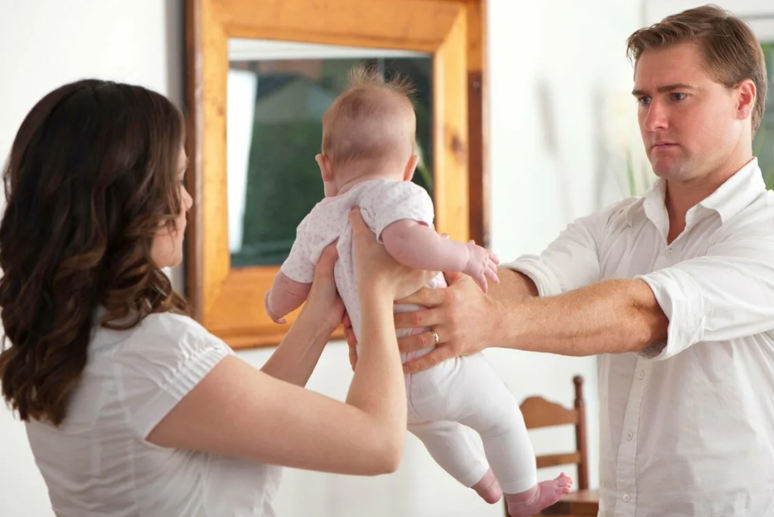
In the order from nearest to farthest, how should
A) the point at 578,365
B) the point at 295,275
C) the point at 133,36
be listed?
the point at 295,275, the point at 133,36, the point at 578,365

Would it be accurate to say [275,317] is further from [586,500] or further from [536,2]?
[536,2]

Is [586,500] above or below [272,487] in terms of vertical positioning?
below

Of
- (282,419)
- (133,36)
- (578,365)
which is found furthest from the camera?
(578,365)

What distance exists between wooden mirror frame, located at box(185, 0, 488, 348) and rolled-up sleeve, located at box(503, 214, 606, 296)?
99cm

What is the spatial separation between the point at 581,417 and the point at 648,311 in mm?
1927

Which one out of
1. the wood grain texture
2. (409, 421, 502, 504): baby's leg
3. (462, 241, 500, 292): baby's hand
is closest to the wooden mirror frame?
the wood grain texture

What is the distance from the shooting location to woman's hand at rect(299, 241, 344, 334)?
63.6 inches

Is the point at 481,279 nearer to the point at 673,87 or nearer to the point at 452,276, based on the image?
the point at 452,276

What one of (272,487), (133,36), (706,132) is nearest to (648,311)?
(706,132)

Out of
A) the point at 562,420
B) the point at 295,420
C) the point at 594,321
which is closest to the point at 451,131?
the point at 562,420

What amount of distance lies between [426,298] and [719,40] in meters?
0.96

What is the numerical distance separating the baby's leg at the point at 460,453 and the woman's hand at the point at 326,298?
0.29m

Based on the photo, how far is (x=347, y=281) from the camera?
5.27ft

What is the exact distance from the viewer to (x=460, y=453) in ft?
5.94
